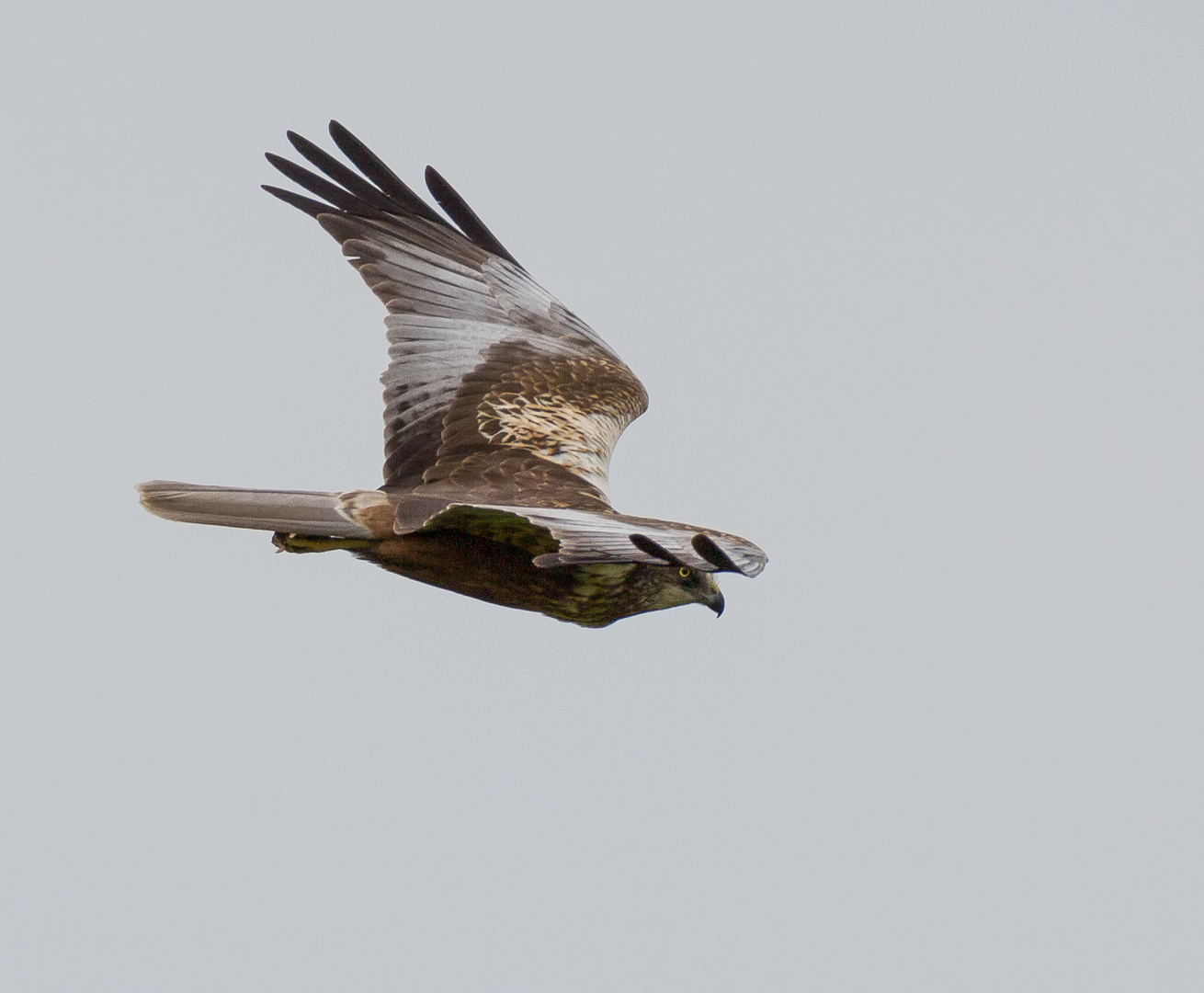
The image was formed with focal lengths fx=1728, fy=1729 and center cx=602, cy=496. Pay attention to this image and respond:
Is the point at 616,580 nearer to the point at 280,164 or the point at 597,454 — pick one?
the point at 597,454

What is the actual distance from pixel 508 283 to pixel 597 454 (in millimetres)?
1506

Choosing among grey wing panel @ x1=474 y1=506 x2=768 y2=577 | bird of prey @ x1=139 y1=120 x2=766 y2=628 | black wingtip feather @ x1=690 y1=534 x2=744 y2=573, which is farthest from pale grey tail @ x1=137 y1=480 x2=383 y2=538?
black wingtip feather @ x1=690 y1=534 x2=744 y2=573

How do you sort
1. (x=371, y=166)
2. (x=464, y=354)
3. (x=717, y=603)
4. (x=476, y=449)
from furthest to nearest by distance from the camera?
1. (x=371, y=166)
2. (x=464, y=354)
3. (x=476, y=449)
4. (x=717, y=603)

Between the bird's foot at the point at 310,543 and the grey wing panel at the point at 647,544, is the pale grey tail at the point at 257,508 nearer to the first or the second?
the bird's foot at the point at 310,543

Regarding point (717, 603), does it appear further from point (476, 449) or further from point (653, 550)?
point (653, 550)

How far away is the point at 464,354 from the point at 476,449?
0.85 m

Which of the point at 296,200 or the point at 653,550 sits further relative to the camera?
the point at 296,200

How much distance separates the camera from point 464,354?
30.1 ft

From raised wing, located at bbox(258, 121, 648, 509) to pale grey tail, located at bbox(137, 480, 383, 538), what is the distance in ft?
1.93

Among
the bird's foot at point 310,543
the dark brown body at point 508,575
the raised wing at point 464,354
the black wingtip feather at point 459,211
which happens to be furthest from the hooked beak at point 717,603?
the black wingtip feather at point 459,211

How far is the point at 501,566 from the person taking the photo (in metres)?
7.45

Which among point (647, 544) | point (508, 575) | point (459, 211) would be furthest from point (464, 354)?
point (647, 544)

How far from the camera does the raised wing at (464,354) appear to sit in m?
8.48

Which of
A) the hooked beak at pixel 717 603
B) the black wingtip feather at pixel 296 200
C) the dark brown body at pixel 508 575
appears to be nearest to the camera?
the dark brown body at pixel 508 575
